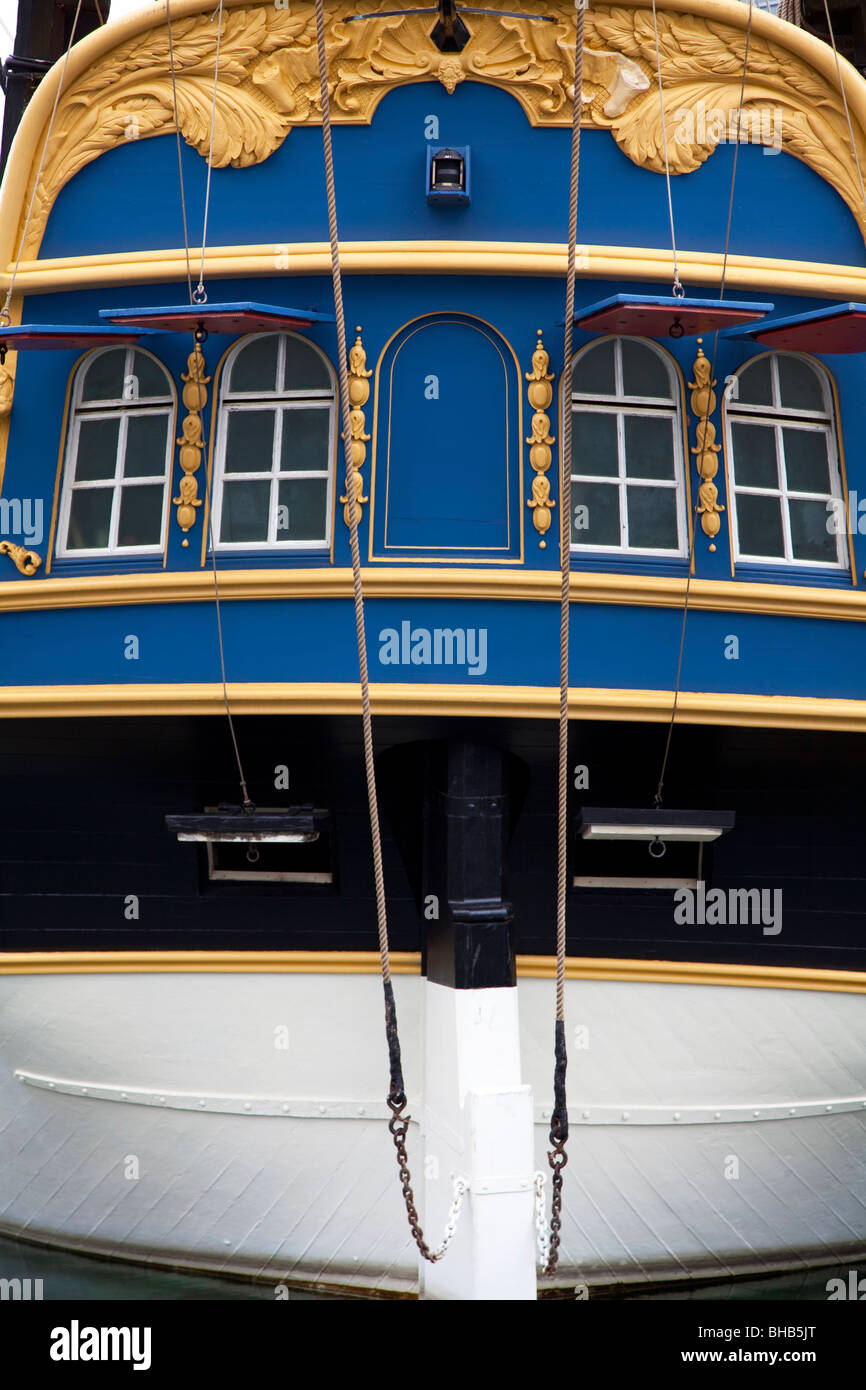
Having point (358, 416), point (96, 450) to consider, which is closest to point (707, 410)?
point (358, 416)

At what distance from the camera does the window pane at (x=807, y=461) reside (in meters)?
6.54

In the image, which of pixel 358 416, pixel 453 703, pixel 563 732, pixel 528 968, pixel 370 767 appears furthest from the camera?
pixel 528 968

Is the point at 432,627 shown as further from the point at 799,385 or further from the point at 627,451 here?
the point at 799,385

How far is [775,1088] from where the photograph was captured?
6902 mm

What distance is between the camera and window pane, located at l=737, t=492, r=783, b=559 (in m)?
6.46

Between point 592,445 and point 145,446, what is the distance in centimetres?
220

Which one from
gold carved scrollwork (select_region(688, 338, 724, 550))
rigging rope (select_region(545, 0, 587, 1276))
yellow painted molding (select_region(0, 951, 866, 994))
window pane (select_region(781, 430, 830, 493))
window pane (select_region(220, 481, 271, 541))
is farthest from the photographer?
yellow painted molding (select_region(0, 951, 866, 994))

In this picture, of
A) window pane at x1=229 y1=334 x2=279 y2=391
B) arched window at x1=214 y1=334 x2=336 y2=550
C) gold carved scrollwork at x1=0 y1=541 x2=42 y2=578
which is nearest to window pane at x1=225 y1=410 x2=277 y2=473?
arched window at x1=214 y1=334 x2=336 y2=550

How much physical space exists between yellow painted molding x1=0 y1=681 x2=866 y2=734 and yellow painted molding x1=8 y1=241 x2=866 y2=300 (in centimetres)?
199

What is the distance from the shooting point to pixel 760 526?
6.47 metres

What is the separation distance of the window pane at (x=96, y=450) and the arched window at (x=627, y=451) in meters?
2.29

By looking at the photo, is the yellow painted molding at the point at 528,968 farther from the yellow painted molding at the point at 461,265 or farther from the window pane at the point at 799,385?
the yellow painted molding at the point at 461,265

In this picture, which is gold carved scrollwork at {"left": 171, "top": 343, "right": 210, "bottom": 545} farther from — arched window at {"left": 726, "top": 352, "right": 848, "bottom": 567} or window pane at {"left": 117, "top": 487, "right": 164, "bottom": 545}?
arched window at {"left": 726, "top": 352, "right": 848, "bottom": 567}

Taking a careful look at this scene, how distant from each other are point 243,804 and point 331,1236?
2373 millimetres
